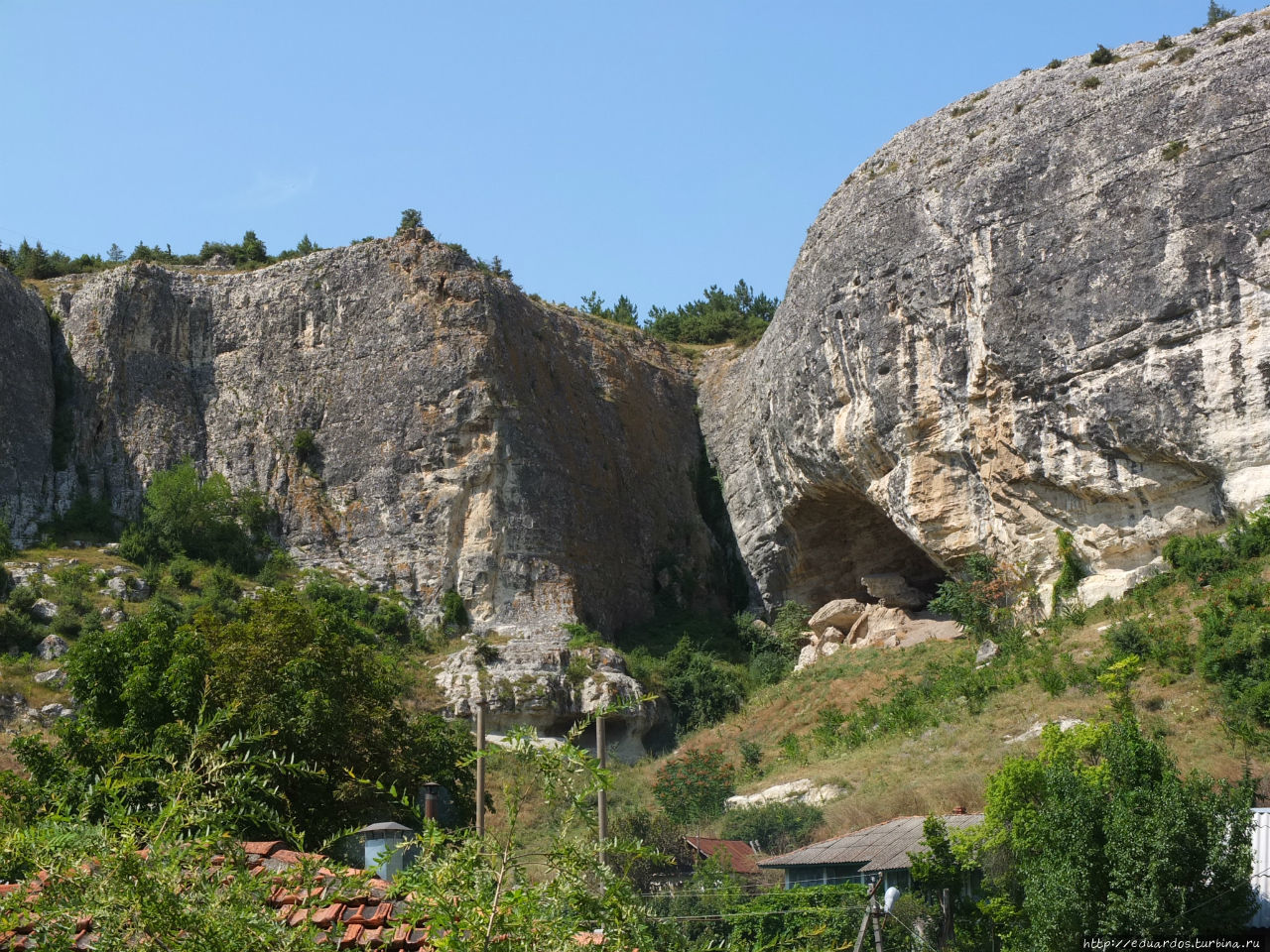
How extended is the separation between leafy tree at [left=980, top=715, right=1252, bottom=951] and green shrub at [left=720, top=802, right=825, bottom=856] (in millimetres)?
5378

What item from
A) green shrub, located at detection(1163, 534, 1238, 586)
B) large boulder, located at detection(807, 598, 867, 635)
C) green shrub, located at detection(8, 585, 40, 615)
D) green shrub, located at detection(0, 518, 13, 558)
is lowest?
green shrub, located at detection(1163, 534, 1238, 586)

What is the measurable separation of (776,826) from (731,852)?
4.29 feet

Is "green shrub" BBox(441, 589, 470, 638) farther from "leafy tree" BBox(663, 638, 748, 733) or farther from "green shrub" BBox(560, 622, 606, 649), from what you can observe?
"leafy tree" BBox(663, 638, 748, 733)

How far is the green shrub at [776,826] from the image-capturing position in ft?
60.6

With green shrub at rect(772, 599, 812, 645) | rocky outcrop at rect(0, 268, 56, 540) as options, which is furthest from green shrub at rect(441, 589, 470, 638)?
rocky outcrop at rect(0, 268, 56, 540)

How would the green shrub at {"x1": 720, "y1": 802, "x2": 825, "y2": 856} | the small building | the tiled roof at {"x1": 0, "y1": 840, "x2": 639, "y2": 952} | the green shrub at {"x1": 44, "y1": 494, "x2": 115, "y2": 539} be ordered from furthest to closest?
the green shrub at {"x1": 44, "y1": 494, "x2": 115, "y2": 539}
the green shrub at {"x1": 720, "y1": 802, "x2": 825, "y2": 856}
the small building
the tiled roof at {"x1": 0, "y1": 840, "x2": 639, "y2": 952}

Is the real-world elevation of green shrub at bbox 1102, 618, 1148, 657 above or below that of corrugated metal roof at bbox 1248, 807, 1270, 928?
above

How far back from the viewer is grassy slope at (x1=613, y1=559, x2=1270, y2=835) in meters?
18.6

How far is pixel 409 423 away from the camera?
35156 mm

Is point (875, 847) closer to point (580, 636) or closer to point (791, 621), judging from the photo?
point (580, 636)

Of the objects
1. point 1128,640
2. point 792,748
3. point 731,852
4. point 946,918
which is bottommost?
point 946,918

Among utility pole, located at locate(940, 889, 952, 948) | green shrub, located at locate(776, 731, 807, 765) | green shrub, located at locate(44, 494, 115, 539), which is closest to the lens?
utility pole, located at locate(940, 889, 952, 948)

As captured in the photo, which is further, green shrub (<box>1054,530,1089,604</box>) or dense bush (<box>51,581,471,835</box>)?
green shrub (<box>1054,530,1089,604</box>)

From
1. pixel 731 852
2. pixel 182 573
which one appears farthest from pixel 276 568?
pixel 731 852
